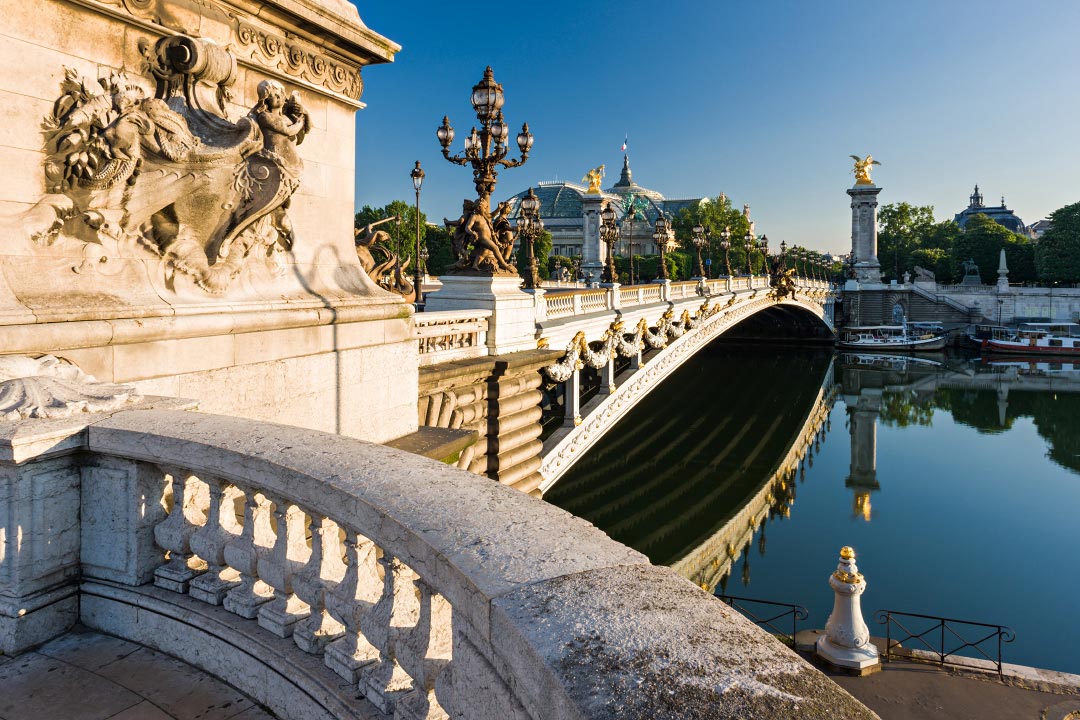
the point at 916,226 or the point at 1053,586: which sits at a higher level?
the point at 916,226

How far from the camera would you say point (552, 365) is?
15234 mm

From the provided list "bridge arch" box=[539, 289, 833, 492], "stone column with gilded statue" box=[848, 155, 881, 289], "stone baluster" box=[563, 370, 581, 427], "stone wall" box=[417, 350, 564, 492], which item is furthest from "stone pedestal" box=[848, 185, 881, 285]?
"stone wall" box=[417, 350, 564, 492]

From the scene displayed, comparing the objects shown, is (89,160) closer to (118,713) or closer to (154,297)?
(154,297)

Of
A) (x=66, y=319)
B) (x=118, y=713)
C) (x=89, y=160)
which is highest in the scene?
(x=89, y=160)

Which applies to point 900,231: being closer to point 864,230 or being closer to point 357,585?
point 864,230

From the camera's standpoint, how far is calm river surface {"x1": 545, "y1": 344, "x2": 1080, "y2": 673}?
17.0 meters

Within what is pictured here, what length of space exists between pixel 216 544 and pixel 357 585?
957mm

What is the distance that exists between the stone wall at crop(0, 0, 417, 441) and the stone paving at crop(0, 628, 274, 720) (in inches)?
73.2

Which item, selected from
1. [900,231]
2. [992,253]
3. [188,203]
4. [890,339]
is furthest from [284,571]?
[900,231]

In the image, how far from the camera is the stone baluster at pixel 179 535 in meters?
3.47

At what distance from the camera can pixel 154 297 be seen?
5.26 meters

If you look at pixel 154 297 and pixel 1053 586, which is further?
pixel 1053 586

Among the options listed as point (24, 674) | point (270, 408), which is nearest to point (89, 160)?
point (270, 408)

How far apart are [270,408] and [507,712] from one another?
450 centimetres
